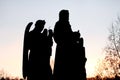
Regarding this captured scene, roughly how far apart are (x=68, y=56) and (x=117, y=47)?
1468 inches

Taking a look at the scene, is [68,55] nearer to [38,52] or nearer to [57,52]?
[57,52]

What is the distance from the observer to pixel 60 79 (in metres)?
9.73

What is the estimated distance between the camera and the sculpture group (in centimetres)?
977

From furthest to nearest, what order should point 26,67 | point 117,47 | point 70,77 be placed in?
1. point 117,47
2. point 26,67
3. point 70,77

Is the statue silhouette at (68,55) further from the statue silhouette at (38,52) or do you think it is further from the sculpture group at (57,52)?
the statue silhouette at (38,52)

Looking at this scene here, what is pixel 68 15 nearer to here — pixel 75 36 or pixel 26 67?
pixel 75 36

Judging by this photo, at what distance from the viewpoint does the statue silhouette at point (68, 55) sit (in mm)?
9742

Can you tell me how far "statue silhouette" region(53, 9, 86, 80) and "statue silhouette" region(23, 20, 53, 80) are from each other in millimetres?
789

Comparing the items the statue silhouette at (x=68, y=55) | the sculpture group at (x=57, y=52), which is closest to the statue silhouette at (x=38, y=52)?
the sculpture group at (x=57, y=52)

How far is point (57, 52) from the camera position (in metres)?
9.99

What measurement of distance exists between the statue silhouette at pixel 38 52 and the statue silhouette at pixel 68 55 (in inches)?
31.1

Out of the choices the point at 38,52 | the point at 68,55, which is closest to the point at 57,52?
the point at 68,55

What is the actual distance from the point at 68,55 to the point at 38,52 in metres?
1.53

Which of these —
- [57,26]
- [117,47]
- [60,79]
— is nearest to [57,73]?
[60,79]
